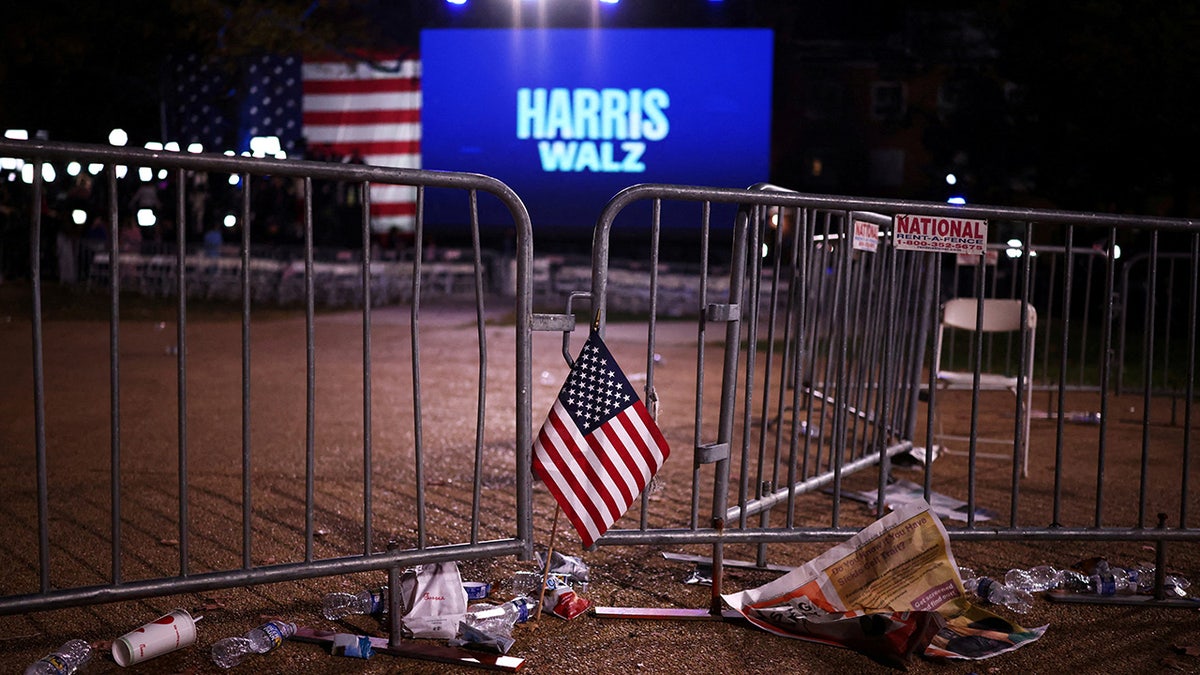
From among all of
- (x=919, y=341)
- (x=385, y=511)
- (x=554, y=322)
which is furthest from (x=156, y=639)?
(x=919, y=341)

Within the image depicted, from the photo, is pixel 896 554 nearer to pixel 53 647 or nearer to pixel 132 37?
pixel 53 647

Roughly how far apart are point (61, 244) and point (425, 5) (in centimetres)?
1162

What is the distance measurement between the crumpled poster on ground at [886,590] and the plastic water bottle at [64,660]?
248 centimetres

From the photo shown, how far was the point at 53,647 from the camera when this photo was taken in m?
3.81

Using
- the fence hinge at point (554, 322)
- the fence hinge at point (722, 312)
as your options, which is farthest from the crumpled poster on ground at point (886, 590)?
the fence hinge at point (554, 322)

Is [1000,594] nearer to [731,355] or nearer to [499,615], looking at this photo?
[731,355]

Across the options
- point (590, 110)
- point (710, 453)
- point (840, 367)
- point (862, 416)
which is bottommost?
point (862, 416)

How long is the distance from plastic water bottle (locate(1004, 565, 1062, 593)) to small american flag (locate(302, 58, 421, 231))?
2336 cm

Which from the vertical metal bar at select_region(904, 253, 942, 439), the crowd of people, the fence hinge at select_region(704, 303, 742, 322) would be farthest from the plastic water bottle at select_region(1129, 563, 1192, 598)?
the crowd of people

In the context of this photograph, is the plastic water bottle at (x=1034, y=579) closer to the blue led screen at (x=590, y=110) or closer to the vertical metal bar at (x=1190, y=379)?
the vertical metal bar at (x=1190, y=379)

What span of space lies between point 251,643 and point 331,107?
2514cm

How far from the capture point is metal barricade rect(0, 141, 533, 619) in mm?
3752

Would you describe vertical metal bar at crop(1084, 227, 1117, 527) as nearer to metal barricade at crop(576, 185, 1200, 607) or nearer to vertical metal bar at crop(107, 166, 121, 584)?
metal barricade at crop(576, 185, 1200, 607)

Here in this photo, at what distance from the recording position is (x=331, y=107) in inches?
1073
